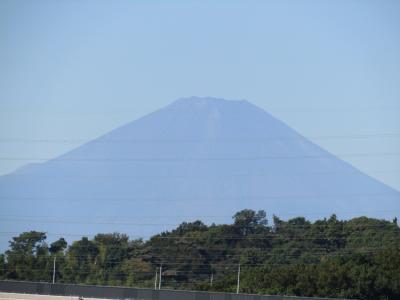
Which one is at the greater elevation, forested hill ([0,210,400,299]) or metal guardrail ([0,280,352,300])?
forested hill ([0,210,400,299])

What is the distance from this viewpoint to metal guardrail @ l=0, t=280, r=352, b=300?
53.8 m

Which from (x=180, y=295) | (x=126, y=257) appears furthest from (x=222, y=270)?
(x=180, y=295)

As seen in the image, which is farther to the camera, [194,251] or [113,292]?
[194,251]

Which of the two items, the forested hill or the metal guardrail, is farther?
the forested hill

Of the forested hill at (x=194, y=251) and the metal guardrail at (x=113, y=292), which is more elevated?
the forested hill at (x=194, y=251)

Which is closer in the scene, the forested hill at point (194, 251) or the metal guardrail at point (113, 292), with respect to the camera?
the metal guardrail at point (113, 292)

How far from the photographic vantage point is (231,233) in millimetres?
109375

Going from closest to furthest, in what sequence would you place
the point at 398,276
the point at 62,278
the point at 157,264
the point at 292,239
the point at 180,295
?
the point at 180,295, the point at 398,276, the point at 62,278, the point at 157,264, the point at 292,239

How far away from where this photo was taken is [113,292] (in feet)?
186

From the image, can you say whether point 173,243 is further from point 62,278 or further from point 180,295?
point 180,295

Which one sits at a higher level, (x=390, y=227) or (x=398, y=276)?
(x=390, y=227)

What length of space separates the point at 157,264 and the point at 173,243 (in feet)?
17.3

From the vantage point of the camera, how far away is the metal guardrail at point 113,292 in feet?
176

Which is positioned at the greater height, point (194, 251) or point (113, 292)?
point (194, 251)
